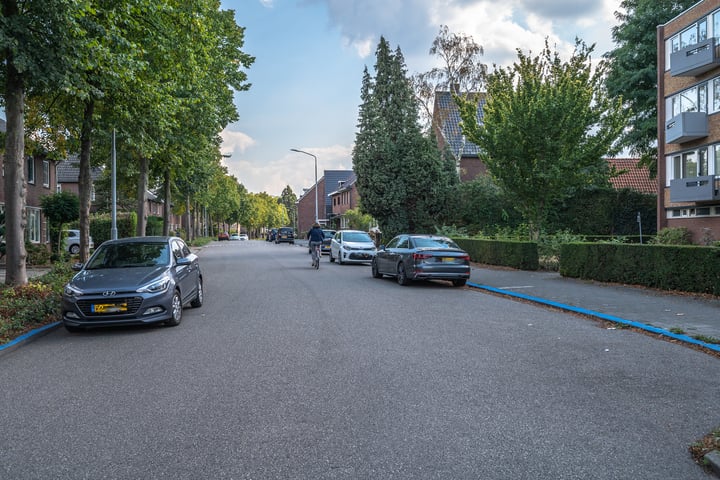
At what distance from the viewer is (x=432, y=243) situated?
642 inches

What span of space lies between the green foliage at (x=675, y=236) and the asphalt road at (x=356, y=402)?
67.5 ft

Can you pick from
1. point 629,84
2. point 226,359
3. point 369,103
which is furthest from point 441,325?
point 629,84

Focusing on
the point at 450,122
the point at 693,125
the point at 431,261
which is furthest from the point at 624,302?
the point at 450,122

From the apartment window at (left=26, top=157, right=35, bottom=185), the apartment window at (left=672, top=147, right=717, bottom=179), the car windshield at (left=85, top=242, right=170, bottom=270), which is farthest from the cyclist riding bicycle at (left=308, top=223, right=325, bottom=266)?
the apartment window at (left=672, top=147, right=717, bottom=179)

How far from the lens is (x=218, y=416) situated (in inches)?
195

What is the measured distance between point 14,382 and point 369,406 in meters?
3.89

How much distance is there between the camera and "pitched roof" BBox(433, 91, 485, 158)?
4034cm

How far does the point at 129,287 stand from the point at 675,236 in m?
25.7

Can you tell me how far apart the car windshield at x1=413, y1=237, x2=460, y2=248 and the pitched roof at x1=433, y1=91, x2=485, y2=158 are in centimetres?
2297

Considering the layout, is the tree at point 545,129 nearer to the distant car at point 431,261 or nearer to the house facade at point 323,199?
the distant car at point 431,261

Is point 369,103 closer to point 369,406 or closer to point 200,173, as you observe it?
point 200,173

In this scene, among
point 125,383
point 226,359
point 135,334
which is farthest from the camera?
point 135,334

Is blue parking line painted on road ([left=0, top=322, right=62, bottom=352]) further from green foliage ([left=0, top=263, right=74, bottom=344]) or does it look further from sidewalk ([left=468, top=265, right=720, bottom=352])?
sidewalk ([left=468, top=265, right=720, bottom=352])

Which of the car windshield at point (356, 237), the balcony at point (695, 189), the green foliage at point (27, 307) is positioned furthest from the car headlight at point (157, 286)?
the balcony at point (695, 189)
